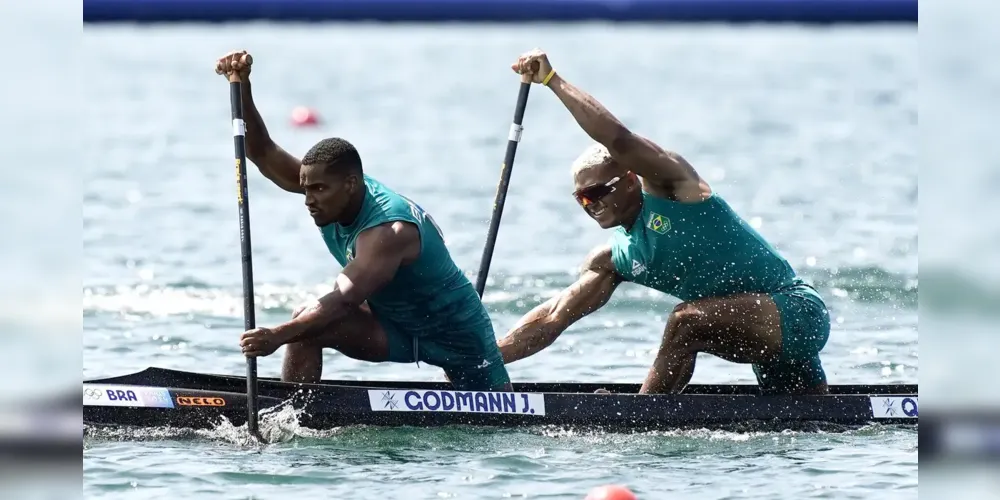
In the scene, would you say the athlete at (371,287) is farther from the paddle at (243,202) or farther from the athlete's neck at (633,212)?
the athlete's neck at (633,212)

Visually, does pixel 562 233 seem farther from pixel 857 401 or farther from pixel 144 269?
pixel 857 401

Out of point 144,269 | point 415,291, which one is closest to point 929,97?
point 415,291

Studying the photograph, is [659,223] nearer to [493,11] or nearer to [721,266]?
[721,266]

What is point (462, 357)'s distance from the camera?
8234 mm

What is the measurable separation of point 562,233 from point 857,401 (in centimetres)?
950

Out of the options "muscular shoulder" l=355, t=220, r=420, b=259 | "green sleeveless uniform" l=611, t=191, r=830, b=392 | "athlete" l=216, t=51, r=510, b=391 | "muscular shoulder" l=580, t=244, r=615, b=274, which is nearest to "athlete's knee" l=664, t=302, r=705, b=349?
"green sleeveless uniform" l=611, t=191, r=830, b=392

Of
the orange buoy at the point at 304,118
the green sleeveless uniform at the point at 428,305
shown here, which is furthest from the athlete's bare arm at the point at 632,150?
the orange buoy at the point at 304,118

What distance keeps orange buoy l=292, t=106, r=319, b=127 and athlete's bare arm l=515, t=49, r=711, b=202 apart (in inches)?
857

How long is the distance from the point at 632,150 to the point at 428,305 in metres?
1.42

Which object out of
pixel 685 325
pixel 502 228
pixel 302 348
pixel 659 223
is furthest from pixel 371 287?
pixel 502 228

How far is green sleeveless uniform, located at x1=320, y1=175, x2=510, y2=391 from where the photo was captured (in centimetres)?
770

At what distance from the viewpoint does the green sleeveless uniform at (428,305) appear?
25.2 ft

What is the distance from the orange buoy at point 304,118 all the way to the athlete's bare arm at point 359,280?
73.4 ft

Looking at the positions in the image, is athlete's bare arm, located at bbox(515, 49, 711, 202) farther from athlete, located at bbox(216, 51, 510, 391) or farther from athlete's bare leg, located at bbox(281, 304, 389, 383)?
athlete's bare leg, located at bbox(281, 304, 389, 383)
